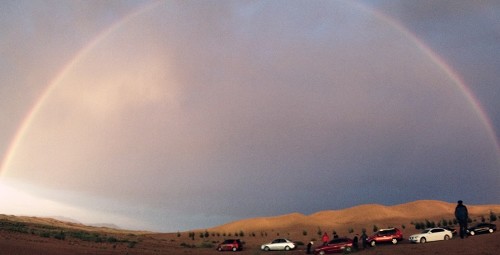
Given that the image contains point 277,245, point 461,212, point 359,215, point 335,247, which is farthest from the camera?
point 359,215

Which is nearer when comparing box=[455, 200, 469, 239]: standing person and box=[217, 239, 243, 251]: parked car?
box=[455, 200, 469, 239]: standing person

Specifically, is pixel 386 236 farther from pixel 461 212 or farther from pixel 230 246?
pixel 230 246

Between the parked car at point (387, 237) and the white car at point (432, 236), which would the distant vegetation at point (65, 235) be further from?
the white car at point (432, 236)

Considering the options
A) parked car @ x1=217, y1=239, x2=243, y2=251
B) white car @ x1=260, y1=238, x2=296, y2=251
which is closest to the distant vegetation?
parked car @ x1=217, y1=239, x2=243, y2=251

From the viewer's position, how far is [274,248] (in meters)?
49.3

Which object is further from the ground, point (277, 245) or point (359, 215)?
point (359, 215)

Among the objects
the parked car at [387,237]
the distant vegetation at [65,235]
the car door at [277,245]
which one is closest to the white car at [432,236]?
the parked car at [387,237]

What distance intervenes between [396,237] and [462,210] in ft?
34.8

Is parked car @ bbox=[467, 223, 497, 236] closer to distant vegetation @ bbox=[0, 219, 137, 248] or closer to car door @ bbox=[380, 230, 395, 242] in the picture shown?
car door @ bbox=[380, 230, 395, 242]

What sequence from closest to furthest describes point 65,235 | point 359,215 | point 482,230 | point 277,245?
point 482,230 < point 277,245 < point 65,235 < point 359,215

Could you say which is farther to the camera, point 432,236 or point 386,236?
point 386,236

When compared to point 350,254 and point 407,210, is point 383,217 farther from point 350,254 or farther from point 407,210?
point 350,254

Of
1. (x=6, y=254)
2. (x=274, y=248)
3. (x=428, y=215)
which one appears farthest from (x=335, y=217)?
(x=6, y=254)

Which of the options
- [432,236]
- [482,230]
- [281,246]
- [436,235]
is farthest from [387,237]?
[281,246]
